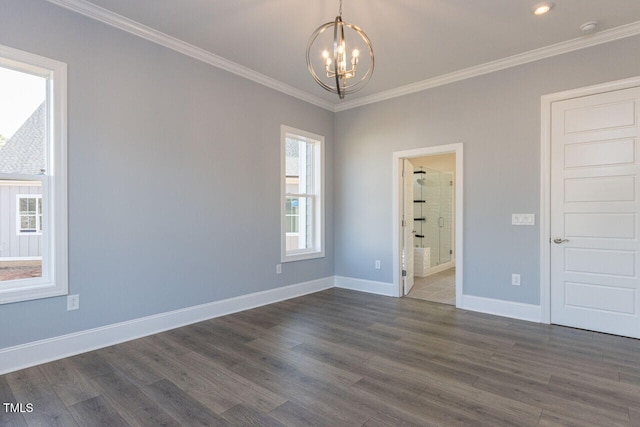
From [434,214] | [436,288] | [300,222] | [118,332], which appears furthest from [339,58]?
[434,214]

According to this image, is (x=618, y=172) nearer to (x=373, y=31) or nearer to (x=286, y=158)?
(x=373, y=31)

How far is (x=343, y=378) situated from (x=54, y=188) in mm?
2686

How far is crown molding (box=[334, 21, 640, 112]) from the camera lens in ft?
10.3

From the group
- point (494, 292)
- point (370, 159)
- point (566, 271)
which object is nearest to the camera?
point (566, 271)

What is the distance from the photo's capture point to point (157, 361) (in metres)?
2.69

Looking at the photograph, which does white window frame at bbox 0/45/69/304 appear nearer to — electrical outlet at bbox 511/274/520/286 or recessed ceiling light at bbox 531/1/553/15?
recessed ceiling light at bbox 531/1/553/15

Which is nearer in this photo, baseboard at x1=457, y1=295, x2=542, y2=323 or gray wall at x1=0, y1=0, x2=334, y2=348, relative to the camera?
gray wall at x1=0, y1=0, x2=334, y2=348

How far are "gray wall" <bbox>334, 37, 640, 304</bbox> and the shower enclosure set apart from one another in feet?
7.30

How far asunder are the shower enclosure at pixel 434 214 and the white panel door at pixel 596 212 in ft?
10.5

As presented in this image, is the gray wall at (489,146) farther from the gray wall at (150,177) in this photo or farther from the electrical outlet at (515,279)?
the gray wall at (150,177)

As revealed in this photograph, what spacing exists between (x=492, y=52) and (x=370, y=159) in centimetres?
201

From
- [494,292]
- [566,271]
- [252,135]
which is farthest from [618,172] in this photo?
[252,135]

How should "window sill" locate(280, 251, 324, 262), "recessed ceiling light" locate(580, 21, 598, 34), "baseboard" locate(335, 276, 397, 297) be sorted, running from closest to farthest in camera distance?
"recessed ceiling light" locate(580, 21, 598, 34) → "window sill" locate(280, 251, 324, 262) → "baseboard" locate(335, 276, 397, 297)

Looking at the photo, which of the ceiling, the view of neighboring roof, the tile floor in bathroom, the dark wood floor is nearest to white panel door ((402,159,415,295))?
the tile floor in bathroom
